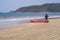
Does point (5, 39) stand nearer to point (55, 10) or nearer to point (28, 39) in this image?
point (28, 39)

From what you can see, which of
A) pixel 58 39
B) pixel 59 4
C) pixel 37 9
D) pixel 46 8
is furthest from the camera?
pixel 37 9

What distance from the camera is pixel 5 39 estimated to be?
7.70 metres

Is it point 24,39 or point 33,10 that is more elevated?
point 24,39

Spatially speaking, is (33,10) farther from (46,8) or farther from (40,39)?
(40,39)

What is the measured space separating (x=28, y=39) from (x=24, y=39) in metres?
0.20

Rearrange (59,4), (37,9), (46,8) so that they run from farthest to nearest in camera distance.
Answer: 1. (37,9)
2. (46,8)
3. (59,4)

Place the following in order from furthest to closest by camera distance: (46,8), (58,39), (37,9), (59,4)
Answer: (37,9)
(46,8)
(59,4)
(58,39)

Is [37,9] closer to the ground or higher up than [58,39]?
closer to the ground

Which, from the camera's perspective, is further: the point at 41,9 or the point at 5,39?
the point at 41,9

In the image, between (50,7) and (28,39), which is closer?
(28,39)

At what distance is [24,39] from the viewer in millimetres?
7652

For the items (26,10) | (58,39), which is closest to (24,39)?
(58,39)

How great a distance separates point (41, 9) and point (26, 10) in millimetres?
17377

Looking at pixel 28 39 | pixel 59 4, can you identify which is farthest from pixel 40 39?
pixel 59 4
